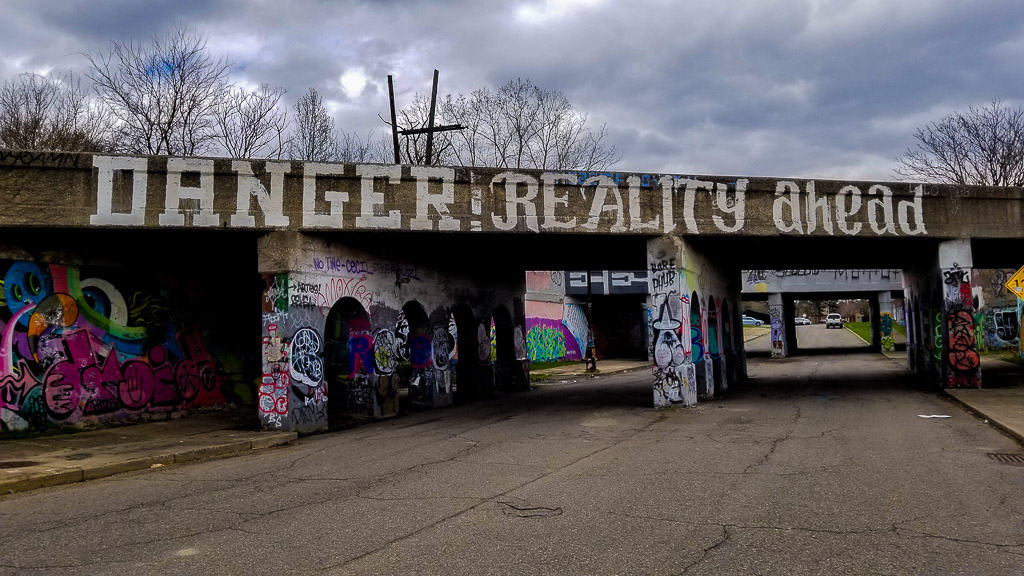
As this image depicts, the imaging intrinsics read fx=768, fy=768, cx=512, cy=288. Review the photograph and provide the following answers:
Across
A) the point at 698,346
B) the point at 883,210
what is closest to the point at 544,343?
the point at 698,346

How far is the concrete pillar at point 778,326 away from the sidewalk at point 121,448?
38.1 metres

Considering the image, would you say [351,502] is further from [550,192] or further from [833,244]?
[833,244]

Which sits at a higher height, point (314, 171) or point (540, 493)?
point (314, 171)

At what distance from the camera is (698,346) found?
1822 cm

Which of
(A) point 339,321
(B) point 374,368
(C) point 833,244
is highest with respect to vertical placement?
(C) point 833,244

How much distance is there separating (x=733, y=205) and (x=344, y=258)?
889cm

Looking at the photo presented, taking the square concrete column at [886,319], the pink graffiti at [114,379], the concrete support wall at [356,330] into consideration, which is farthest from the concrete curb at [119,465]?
the square concrete column at [886,319]

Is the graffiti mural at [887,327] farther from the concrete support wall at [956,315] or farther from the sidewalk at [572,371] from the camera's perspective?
the concrete support wall at [956,315]

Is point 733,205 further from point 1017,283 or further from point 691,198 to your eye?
point 1017,283

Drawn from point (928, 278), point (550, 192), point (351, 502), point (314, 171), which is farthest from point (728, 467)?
point (928, 278)

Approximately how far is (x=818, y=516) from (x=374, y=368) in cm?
1166

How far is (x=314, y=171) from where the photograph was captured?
49.0 feet

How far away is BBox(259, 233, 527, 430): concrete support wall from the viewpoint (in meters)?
14.4

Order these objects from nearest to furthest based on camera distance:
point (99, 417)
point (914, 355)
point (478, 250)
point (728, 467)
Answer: point (728, 467) → point (99, 417) → point (478, 250) → point (914, 355)
